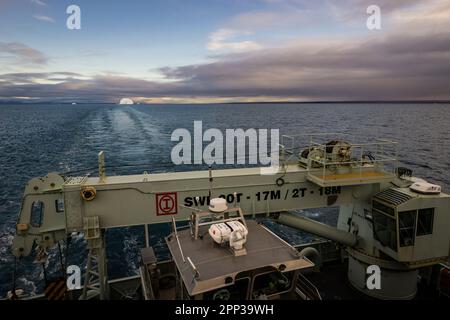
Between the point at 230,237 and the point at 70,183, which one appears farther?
the point at 70,183

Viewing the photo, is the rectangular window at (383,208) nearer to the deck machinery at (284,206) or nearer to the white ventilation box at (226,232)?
the deck machinery at (284,206)

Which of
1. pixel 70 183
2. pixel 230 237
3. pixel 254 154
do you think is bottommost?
pixel 254 154

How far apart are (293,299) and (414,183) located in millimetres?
7861

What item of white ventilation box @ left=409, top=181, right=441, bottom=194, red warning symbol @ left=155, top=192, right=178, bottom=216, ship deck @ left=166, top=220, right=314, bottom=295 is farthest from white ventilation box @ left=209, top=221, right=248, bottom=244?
white ventilation box @ left=409, top=181, right=441, bottom=194

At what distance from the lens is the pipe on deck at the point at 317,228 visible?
12.4 meters

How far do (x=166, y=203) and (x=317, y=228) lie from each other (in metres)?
6.13

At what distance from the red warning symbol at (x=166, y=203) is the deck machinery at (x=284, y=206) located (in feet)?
0.11

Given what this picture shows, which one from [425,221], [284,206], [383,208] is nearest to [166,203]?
[284,206]

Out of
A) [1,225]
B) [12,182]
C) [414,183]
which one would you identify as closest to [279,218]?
[414,183]

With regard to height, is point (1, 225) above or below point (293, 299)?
below

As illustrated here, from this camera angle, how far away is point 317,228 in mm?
Result: 13047

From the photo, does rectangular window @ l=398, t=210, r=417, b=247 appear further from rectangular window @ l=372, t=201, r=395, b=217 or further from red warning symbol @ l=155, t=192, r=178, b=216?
red warning symbol @ l=155, t=192, r=178, b=216

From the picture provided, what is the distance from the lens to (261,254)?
809cm
